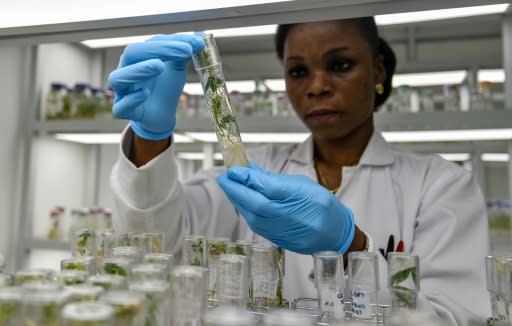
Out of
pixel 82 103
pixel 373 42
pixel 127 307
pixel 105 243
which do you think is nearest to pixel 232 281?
pixel 127 307

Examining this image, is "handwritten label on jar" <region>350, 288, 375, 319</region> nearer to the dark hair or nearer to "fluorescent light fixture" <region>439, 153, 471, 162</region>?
the dark hair

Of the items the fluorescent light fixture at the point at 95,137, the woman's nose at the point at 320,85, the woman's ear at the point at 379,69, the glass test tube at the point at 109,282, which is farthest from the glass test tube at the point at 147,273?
the fluorescent light fixture at the point at 95,137

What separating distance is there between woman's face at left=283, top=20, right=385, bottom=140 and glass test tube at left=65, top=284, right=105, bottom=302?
2.79 ft

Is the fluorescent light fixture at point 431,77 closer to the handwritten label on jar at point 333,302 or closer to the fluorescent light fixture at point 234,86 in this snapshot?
the fluorescent light fixture at point 234,86

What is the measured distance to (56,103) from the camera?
6.73 feet

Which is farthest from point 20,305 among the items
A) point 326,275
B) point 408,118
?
point 408,118

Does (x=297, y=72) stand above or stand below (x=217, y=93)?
above

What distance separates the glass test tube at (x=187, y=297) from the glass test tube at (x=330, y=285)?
0.18m

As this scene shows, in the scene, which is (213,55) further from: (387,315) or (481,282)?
(481,282)

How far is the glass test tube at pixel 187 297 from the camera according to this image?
483 mm

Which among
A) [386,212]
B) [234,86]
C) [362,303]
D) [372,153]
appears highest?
[234,86]

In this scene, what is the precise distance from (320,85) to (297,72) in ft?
0.36

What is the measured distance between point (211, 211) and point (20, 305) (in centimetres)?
85

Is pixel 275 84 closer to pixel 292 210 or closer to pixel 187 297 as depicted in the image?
pixel 292 210
